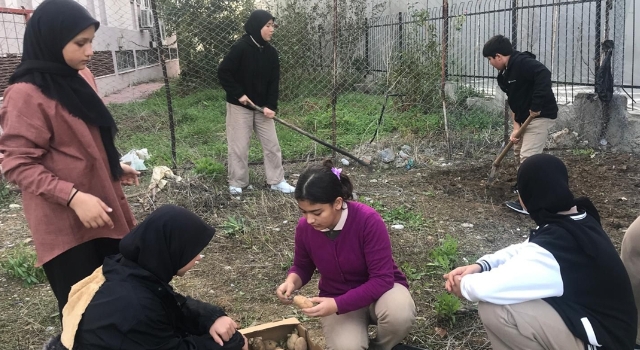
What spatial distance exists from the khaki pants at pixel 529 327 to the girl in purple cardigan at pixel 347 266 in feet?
1.28

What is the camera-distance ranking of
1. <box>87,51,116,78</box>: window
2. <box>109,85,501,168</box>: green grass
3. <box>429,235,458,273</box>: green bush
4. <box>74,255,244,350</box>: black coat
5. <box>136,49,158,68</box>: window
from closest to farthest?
<box>74,255,244,350</box>: black coat < <box>429,235,458,273</box>: green bush < <box>109,85,501,168</box>: green grass < <box>87,51,116,78</box>: window < <box>136,49,158,68</box>: window

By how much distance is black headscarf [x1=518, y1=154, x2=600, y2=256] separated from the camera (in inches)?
75.2

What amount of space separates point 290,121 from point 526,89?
4.00m

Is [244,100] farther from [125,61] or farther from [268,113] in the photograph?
[125,61]

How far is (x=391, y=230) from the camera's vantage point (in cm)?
437

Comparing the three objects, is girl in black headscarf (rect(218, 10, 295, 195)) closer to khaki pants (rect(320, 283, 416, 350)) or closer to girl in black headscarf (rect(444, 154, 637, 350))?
khaki pants (rect(320, 283, 416, 350))

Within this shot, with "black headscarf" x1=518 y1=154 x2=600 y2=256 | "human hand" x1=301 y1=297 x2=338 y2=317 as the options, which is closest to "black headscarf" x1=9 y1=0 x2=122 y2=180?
"human hand" x1=301 y1=297 x2=338 y2=317

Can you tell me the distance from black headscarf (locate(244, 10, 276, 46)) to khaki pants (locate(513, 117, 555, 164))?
274 centimetres

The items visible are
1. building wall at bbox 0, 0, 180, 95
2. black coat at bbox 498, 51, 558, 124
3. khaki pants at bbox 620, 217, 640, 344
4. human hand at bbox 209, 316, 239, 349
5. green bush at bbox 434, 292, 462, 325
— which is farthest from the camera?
building wall at bbox 0, 0, 180, 95

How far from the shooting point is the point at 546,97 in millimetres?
4918

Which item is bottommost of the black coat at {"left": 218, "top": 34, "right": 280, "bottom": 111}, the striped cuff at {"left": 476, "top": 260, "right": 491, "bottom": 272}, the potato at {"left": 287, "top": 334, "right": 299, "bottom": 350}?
the potato at {"left": 287, "top": 334, "right": 299, "bottom": 350}

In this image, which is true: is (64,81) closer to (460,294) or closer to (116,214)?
(116,214)

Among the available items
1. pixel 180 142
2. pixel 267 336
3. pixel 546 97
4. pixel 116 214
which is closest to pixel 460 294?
pixel 267 336

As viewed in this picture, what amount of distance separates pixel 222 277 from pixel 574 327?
7.93 ft
